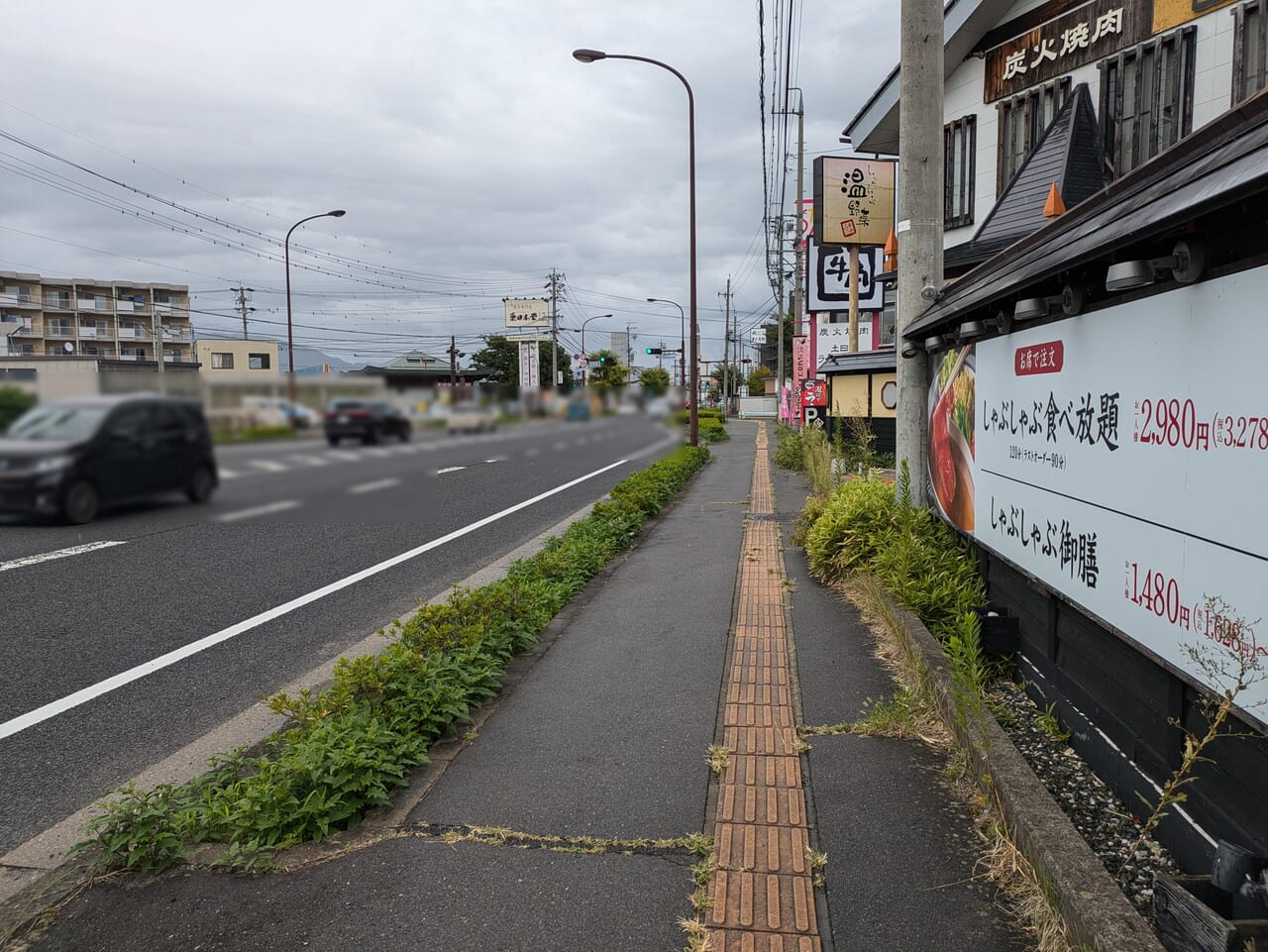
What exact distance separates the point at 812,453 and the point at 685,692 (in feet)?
34.4

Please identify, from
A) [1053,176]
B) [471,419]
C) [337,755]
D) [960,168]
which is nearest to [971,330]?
[337,755]

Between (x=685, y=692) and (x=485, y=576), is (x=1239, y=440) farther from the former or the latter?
(x=485, y=576)

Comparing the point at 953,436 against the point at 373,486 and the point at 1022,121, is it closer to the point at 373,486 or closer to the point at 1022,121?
the point at 373,486

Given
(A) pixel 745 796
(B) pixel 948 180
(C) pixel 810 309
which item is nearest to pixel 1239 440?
(A) pixel 745 796

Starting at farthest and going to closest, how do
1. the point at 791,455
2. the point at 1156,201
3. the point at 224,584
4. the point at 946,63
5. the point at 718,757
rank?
the point at 791,455, the point at 946,63, the point at 224,584, the point at 718,757, the point at 1156,201

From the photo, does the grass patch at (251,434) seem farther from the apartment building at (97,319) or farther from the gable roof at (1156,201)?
the gable roof at (1156,201)

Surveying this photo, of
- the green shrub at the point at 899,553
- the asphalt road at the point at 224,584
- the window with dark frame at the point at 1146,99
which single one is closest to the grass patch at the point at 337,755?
the asphalt road at the point at 224,584

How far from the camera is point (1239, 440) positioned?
2.80 metres

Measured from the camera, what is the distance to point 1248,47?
9992 mm

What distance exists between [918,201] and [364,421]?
752 centimetres

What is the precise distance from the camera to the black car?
0.64 m

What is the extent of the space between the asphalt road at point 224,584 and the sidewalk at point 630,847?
128 cm

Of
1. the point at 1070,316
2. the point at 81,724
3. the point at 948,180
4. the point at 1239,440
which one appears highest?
the point at 948,180

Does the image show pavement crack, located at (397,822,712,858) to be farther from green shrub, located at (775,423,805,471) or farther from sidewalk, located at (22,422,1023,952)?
green shrub, located at (775,423,805,471)
